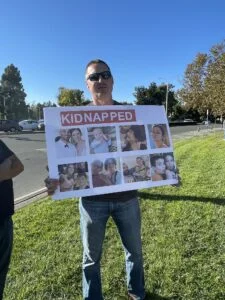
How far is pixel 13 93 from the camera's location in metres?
90.4

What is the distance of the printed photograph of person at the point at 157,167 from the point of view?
3137 mm

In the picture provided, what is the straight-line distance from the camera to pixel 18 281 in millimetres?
3852

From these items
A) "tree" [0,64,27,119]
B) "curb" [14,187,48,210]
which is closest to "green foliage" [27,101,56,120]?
"tree" [0,64,27,119]

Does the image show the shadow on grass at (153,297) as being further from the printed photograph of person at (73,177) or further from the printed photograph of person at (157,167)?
the printed photograph of person at (73,177)

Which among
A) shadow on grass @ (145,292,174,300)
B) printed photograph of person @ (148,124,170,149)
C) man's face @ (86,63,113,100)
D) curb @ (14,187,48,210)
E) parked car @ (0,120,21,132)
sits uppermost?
parked car @ (0,120,21,132)

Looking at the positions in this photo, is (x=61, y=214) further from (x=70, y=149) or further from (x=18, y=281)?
(x=70, y=149)

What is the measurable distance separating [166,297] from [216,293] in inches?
18.5

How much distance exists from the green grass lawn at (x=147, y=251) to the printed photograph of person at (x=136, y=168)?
1.21 metres

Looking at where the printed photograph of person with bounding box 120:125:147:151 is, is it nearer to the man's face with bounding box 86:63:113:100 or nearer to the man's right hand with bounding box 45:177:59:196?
the man's face with bounding box 86:63:113:100

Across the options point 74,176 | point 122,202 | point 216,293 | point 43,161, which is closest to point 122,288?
point 216,293

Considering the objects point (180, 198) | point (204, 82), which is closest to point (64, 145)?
point (180, 198)

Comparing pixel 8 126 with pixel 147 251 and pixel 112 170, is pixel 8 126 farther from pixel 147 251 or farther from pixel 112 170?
pixel 112 170

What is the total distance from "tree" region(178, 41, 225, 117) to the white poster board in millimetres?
25489

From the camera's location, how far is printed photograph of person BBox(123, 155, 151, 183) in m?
3.06
